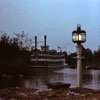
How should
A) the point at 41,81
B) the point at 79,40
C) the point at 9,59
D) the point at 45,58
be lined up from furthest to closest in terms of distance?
the point at 45,58
the point at 9,59
the point at 41,81
the point at 79,40

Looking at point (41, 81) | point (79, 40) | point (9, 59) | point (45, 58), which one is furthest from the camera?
point (45, 58)

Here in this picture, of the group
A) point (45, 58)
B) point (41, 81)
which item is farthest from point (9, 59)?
point (45, 58)

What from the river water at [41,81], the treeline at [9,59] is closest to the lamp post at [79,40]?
the river water at [41,81]

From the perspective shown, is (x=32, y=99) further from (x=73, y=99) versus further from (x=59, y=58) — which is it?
(x=59, y=58)

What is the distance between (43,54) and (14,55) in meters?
47.5

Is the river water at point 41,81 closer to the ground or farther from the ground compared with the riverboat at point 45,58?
closer to the ground

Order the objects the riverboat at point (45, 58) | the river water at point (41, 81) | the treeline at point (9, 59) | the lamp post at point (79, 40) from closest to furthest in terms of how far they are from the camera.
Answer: the lamp post at point (79, 40)
the river water at point (41, 81)
the treeline at point (9, 59)
the riverboat at point (45, 58)

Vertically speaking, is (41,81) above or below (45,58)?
below

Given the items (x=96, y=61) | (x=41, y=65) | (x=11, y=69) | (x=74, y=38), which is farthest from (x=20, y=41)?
(x=96, y=61)

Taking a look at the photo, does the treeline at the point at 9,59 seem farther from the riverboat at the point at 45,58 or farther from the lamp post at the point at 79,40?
the riverboat at the point at 45,58

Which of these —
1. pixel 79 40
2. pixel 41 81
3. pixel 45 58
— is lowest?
pixel 41 81

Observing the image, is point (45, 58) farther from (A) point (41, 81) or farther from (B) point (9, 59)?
(A) point (41, 81)

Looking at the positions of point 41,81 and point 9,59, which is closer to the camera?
point 41,81

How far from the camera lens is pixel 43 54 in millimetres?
80875
